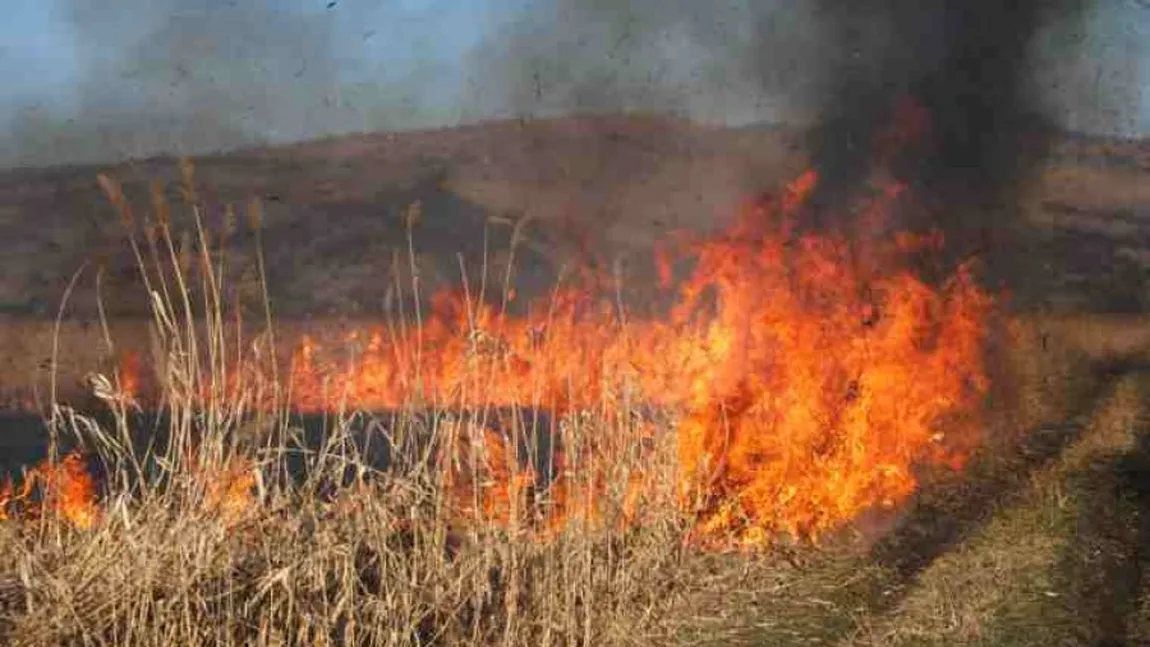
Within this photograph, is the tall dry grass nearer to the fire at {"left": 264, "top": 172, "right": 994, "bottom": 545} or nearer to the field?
the field

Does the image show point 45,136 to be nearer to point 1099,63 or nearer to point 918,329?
point 1099,63

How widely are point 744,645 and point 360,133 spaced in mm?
20287

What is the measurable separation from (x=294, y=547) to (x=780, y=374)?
327 centimetres

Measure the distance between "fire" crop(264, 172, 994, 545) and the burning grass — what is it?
0.7 inches

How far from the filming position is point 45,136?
23359mm

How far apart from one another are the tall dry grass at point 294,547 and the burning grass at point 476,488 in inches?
0.5

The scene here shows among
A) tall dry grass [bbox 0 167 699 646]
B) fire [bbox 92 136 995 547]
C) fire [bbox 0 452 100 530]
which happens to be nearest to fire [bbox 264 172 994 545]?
fire [bbox 92 136 995 547]

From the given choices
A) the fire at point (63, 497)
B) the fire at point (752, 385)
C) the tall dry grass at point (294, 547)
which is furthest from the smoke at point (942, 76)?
the fire at point (63, 497)

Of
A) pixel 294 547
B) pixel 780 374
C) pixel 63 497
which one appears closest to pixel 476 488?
pixel 294 547

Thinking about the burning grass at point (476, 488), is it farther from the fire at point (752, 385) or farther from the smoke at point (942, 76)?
the smoke at point (942, 76)

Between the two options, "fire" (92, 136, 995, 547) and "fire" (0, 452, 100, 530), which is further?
"fire" (92, 136, 995, 547)

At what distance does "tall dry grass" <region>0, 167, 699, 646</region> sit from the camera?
457cm

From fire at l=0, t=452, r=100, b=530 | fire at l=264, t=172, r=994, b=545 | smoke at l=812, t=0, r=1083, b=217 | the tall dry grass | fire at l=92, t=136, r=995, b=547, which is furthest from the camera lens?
smoke at l=812, t=0, r=1083, b=217

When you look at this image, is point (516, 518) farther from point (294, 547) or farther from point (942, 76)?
point (942, 76)
